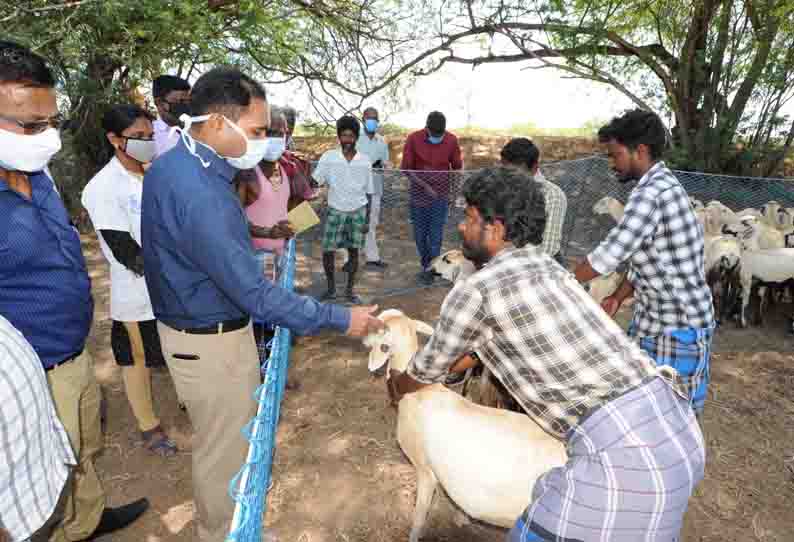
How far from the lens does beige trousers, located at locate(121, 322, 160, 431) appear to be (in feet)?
10.8

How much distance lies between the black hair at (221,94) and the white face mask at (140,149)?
1139mm

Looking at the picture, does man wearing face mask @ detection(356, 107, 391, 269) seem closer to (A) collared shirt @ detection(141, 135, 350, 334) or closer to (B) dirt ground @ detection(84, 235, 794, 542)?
(B) dirt ground @ detection(84, 235, 794, 542)

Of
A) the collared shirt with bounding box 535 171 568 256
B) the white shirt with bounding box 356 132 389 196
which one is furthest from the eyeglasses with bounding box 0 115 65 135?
the white shirt with bounding box 356 132 389 196

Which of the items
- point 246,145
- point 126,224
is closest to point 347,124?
point 126,224

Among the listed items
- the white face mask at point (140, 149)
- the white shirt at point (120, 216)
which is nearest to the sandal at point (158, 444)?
the white shirt at point (120, 216)

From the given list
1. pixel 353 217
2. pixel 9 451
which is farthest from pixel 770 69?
pixel 9 451

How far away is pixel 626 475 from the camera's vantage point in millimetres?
1521

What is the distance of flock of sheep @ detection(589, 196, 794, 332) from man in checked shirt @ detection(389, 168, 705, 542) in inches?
210

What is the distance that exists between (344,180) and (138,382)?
3287mm

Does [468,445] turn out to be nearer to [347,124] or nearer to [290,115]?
[290,115]

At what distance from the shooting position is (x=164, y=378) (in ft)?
15.1

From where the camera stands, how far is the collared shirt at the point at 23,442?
119 cm

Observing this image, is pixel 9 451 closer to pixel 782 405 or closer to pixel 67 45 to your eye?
pixel 67 45

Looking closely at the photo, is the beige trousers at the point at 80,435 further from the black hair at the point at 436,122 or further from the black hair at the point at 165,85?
the black hair at the point at 436,122
